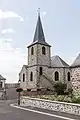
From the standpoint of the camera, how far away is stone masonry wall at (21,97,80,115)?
13773mm

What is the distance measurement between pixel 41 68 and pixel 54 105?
2166 centimetres

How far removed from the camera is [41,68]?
37.5 meters

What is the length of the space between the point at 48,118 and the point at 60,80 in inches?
1050

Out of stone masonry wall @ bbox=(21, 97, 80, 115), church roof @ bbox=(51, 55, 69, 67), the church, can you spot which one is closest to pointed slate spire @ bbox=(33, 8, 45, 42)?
the church

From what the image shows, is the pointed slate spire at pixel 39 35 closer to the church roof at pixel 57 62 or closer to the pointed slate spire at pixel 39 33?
the pointed slate spire at pixel 39 33

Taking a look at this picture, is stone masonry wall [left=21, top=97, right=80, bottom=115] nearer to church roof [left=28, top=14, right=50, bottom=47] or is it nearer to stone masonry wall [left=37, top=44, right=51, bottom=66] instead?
stone masonry wall [left=37, top=44, right=51, bottom=66]

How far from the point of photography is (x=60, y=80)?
126 ft

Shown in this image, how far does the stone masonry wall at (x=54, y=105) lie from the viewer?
1377cm

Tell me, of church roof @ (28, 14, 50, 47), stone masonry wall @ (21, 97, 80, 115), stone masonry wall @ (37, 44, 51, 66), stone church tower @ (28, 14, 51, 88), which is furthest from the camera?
church roof @ (28, 14, 50, 47)

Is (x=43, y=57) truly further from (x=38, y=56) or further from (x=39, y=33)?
→ (x=39, y=33)

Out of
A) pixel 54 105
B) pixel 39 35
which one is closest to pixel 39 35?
pixel 39 35

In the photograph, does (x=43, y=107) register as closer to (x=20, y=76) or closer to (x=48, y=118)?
(x=48, y=118)

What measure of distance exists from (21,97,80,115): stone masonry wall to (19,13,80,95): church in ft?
51.4

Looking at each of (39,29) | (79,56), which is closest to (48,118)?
(79,56)
